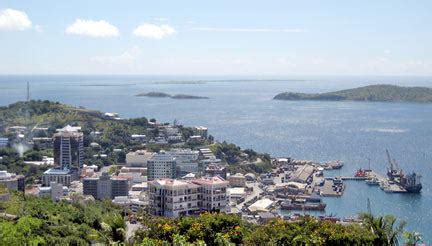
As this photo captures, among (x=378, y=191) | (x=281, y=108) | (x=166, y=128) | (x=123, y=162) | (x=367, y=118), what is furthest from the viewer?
(x=281, y=108)

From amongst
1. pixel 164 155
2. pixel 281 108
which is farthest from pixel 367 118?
pixel 164 155

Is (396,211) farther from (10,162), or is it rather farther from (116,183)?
→ (10,162)

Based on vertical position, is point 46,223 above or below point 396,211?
above

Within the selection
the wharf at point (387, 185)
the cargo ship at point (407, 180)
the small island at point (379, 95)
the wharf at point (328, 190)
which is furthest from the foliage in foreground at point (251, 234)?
the small island at point (379, 95)

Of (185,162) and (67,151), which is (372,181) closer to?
(185,162)

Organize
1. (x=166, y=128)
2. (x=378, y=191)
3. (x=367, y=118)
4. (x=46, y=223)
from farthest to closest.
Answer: (x=367, y=118)
(x=166, y=128)
(x=378, y=191)
(x=46, y=223)

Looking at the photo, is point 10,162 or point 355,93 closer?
point 10,162

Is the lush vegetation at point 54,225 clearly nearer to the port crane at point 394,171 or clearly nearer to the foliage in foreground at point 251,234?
the foliage in foreground at point 251,234
